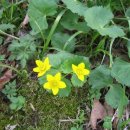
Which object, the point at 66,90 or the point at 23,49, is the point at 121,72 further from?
the point at 23,49

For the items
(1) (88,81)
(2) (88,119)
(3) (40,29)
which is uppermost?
(3) (40,29)

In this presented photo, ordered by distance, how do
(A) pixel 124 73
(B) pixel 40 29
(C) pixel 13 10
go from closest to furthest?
(A) pixel 124 73
(B) pixel 40 29
(C) pixel 13 10

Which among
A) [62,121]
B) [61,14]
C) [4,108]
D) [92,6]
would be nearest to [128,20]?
[92,6]

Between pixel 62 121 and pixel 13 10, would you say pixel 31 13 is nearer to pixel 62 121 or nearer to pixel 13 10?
pixel 13 10

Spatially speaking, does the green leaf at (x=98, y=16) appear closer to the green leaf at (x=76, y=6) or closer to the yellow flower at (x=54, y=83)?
the green leaf at (x=76, y=6)

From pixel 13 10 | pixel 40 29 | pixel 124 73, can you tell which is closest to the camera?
pixel 124 73

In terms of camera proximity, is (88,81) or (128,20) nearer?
(88,81)
